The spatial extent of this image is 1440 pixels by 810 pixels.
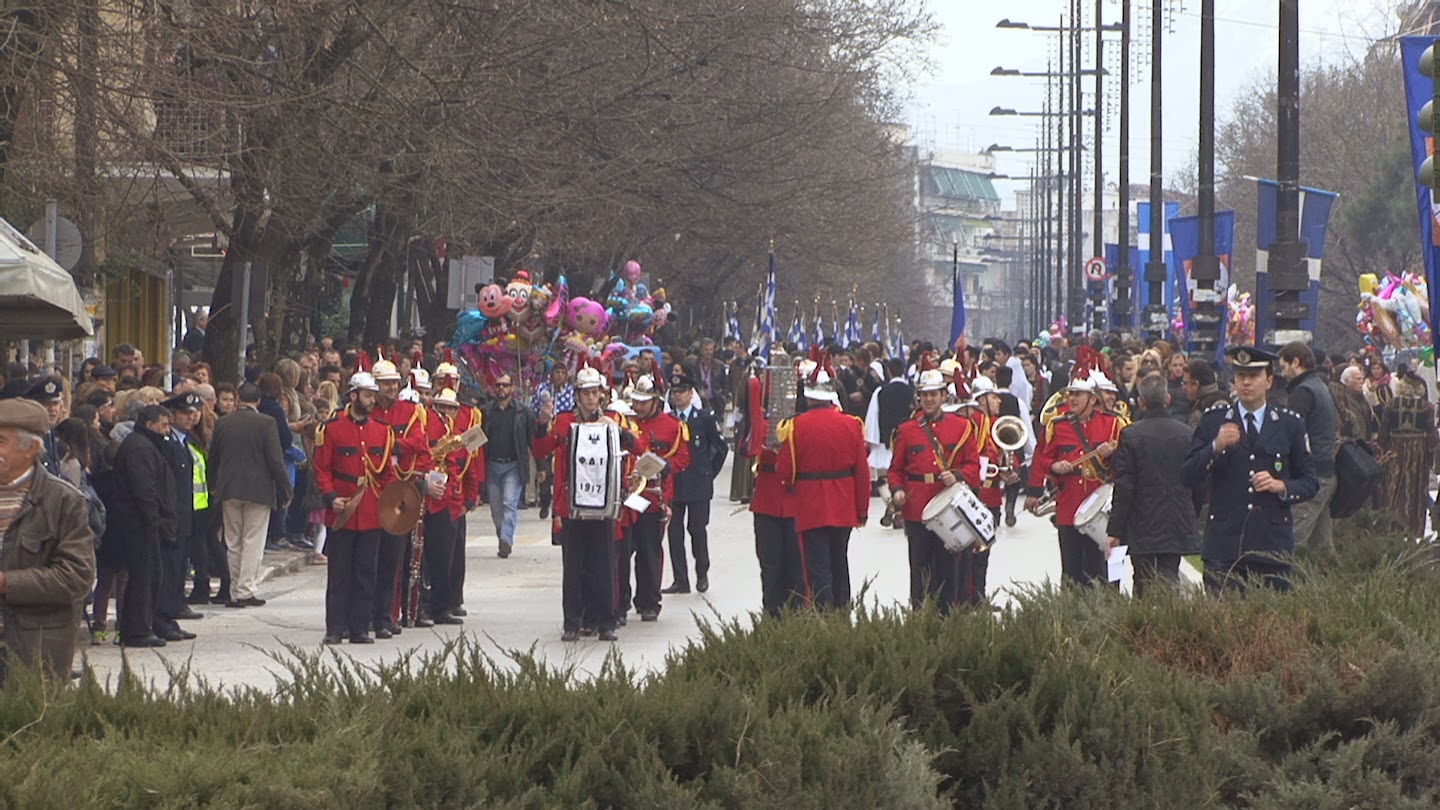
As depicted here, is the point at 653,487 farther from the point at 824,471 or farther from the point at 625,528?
the point at 824,471

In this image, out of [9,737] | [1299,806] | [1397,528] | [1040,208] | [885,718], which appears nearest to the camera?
[9,737]

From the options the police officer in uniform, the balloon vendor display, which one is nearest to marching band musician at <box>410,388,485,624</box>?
the police officer in uniform

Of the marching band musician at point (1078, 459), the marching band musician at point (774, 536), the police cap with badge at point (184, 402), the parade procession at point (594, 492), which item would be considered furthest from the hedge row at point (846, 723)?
the police cap with badge at point (184, 402)

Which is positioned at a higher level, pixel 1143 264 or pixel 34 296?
pixel 1143 264

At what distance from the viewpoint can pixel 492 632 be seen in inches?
600

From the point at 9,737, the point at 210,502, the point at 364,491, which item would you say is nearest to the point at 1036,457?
the point at 364,491

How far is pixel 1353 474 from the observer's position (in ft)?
38.5

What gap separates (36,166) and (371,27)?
2629mm

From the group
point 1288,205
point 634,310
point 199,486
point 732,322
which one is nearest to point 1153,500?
point 199,486

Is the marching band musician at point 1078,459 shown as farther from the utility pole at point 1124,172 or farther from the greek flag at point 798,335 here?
the greek flag at point 798,335

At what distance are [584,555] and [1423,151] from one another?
5.52 meters

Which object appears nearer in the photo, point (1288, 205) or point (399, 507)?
point (399, 507)

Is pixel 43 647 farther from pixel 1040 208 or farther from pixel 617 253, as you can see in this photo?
pixel 1040 208

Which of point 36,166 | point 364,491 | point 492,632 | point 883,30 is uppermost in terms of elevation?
point 883,30
